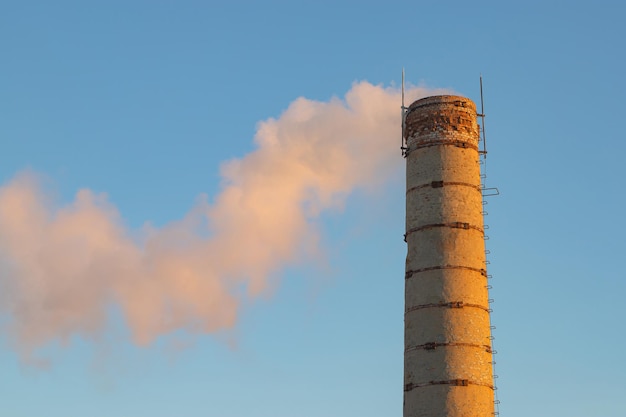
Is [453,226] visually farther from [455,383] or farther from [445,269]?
[455,383]

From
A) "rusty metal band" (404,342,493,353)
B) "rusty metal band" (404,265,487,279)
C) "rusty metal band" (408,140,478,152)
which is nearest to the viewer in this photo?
"rusty metal band" (404,342,493,353)

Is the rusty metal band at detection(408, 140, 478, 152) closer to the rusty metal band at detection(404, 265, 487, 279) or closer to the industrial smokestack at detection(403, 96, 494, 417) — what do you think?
the industrial smokestack at detection(403, 96, 494, 417)

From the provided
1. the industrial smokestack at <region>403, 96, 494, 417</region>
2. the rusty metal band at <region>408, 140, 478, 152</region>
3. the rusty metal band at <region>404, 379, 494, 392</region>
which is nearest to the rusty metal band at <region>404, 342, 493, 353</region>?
the industrial smokestack at <region>403, 96, 494, 417</region>

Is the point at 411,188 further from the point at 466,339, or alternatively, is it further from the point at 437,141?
the point at 466,339

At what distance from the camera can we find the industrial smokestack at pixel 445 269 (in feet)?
132

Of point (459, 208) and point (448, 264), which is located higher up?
point (459, 208)

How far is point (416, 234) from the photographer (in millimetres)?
43000

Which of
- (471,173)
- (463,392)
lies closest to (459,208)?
(471,173)

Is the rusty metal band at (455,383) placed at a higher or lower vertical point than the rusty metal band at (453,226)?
lower

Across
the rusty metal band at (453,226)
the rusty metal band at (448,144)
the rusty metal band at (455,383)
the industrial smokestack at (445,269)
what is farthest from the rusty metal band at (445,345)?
the rusty metal band at (448,144)

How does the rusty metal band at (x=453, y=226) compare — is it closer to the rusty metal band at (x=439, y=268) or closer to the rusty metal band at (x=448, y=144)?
the rusty metal band at (x=439, y=268)

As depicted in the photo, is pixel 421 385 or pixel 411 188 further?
pixel 411 188

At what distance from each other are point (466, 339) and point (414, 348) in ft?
8.25

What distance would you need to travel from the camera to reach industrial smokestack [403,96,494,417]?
40.3 meters
